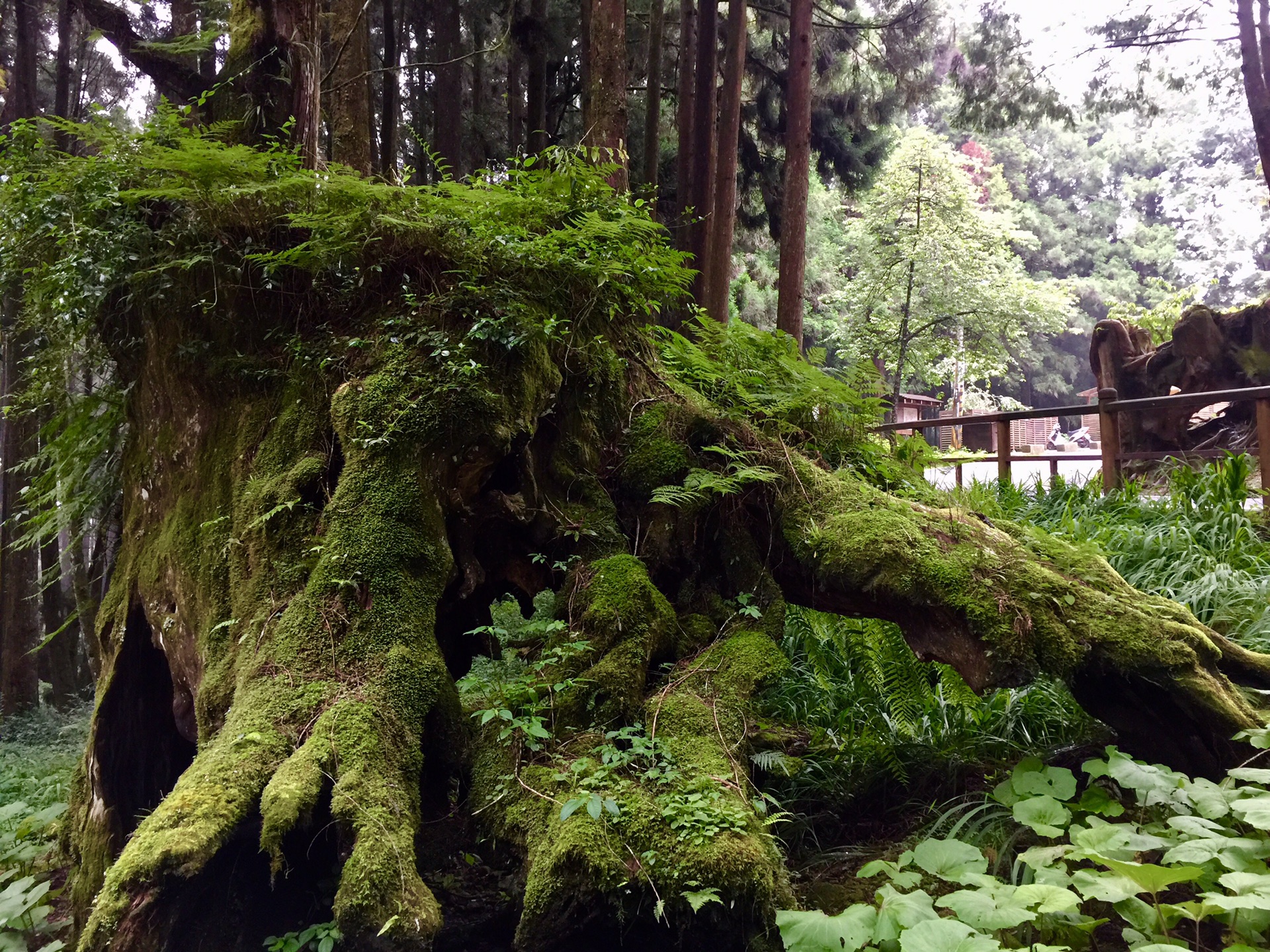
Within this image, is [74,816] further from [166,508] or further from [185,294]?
[185,294]

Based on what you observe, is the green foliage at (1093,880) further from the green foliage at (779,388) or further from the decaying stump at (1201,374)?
the decaying stump at (1201,374)

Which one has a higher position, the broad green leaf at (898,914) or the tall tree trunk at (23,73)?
the tall tree trunk at (23,73)

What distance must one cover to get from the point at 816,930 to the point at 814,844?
1252 mm

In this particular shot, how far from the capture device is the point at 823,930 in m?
2.14

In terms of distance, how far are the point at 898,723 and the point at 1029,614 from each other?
1.02 m

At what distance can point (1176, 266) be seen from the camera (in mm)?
37094

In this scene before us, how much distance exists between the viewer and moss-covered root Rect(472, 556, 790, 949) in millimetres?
2271

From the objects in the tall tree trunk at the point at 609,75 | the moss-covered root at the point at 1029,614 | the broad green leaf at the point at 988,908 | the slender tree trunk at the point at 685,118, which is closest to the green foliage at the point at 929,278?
the slender tree trunk at the point at 685,118

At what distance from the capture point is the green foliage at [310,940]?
232 cm

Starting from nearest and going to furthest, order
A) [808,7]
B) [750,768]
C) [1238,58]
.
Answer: [750,768], [808,7], [1238,58]

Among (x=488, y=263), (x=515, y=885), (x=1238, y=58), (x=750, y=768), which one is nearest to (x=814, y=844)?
(x=750, y=768)

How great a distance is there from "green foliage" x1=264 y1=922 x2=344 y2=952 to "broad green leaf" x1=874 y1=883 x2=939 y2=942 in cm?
158

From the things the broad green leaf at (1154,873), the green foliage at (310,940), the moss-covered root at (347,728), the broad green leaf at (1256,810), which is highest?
the moss-covered root at (347,728)

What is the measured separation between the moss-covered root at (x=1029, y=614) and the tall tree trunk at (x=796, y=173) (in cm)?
686
